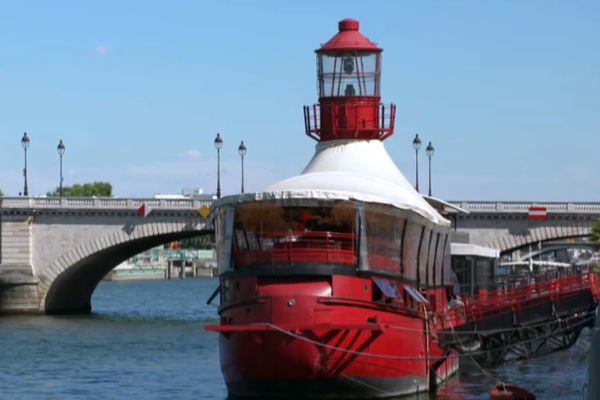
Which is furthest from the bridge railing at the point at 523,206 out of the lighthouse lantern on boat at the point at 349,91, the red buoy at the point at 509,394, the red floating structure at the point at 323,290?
the red buoy at the point at 509,394

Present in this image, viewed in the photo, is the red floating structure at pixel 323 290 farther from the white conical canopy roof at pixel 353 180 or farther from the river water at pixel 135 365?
the river water at pixel 135 365

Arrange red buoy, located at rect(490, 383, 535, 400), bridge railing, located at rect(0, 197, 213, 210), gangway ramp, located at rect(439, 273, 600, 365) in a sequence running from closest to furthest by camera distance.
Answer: red buoy, located at rect(490, 383, 535, 400), gangway ramp, located at rect(439, 273, 600, 365), bridge railing, located at rect(0, 197, 213, 210)

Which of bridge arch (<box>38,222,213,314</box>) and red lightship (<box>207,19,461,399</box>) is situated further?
bridge arch (<box>38,222,213,314</box>)

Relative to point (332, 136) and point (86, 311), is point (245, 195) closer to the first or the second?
point (332, 136)

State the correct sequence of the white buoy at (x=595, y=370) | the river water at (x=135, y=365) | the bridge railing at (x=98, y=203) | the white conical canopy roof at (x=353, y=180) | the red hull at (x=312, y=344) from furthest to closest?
1. the bridge railing at (x=98, y=203)
2. the river water at (x=135, y=365)
3. the white conical canopy roof at (x=353, y=180)
4. the red hull at (x=312, y=344)
5. the white buoy at (x=595, y=370)

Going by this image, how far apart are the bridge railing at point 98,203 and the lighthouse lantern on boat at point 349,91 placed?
3436 centimetres

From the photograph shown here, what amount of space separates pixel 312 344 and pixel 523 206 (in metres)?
47.3

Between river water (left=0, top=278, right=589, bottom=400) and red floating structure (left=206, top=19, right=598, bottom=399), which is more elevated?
red floating structure (left=206, top=19, right=598, bottom=399)

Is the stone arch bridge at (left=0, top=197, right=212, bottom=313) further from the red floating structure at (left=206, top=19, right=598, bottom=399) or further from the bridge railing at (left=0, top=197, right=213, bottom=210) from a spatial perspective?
the red floating structure at (left=206, top=19, right=598, bottom=399)

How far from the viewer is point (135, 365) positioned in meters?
53.3

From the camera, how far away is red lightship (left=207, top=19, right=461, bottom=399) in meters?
35.3

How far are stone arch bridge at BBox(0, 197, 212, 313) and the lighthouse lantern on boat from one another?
35.1 m

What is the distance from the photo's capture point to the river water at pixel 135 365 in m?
44.2

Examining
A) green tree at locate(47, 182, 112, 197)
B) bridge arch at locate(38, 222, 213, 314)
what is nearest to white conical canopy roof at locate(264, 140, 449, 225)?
bridge arch at locate(38, 222, 213, 314)
